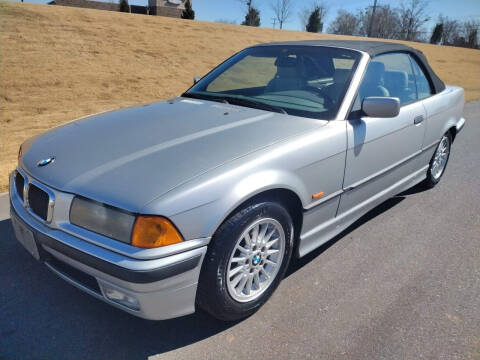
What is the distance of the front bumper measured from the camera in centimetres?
190

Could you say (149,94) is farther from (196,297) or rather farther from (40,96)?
(196,297)

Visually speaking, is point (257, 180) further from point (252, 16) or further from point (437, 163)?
point (252, 16)

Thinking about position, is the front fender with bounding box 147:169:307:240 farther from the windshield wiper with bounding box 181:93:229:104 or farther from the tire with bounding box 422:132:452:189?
the tire with bounding box 422:132:452:189

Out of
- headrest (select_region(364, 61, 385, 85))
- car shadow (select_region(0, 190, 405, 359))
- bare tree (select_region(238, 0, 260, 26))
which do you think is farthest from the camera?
bare tree (select_region(238, 0, 260, 26))

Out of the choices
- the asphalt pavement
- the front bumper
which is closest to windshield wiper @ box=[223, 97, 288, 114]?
the asphalt pavement

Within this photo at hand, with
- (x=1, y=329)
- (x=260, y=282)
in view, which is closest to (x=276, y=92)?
(x=260, y=282)

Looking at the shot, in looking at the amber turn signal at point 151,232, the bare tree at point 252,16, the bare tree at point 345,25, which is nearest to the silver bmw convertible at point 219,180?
Answer: the amber turn signal at point 151,232

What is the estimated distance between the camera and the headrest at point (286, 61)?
11.3ft

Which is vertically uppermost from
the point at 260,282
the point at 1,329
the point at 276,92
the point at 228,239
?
the point at 276,92

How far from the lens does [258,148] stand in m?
2.37

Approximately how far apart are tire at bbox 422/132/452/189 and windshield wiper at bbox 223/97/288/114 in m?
2.36

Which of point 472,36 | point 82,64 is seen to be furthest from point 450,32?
point 82,64

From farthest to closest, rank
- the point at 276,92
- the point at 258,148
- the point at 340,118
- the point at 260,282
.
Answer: the point at 276,92, the point at 340,118, the point at 260,282, the point at 258,148

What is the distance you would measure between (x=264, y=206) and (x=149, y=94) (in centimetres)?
891
